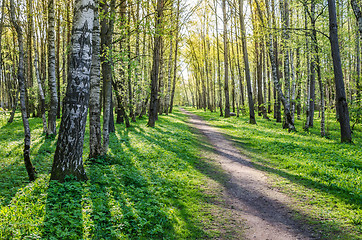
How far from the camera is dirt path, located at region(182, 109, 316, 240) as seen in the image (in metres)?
4.45

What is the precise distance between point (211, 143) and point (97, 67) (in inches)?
283

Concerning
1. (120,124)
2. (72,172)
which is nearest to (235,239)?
(72,172)

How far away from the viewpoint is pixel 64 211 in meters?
4.14

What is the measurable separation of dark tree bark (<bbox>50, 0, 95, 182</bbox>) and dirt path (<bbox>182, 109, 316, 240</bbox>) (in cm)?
406

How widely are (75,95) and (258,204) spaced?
5087 millimetres

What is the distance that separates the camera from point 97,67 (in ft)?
25.7

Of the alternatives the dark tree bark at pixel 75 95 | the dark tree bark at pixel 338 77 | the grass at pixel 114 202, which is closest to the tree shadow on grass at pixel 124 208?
the grass at pixel 114 202

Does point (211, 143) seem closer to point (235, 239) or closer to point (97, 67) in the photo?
point (97, 67)

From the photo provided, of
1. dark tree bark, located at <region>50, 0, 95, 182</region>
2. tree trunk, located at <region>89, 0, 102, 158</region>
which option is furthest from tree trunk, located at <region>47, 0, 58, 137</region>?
dark tree bark, located at <region>50, 0, 95, 182</region>

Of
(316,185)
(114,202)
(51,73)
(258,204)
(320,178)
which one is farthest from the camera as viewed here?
(51,73)

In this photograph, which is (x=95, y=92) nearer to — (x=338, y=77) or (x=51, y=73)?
(x=51, y=73)

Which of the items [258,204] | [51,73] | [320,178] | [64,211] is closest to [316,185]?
[320,178]

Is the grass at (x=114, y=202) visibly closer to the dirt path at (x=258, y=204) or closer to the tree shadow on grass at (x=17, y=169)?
→ the tree shadow on grass at (x=17, y=169)

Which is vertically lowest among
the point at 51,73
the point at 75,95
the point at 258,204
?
the point at 258,204
